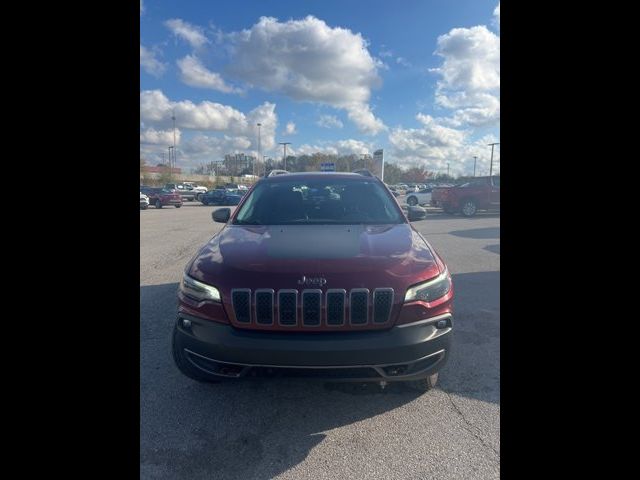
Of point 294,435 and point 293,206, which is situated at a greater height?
point 293,206

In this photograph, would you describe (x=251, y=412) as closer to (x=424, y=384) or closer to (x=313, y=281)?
(x=313, y=281)

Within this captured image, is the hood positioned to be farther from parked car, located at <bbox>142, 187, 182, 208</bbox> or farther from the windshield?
parked car, located at <bbox>142, 187, 182, 208</bbox>

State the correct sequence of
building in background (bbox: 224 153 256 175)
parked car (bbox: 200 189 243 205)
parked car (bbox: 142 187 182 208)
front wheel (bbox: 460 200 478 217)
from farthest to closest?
building in background (bbox: 224 153 256 175)
parked car (bbox: 200 189 243 205)
parked car (bbox: 142 187 182 208)
front wheel (bbox: 460 200 478 217)

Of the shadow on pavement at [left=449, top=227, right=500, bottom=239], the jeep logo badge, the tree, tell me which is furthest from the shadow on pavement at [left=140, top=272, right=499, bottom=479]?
the tree

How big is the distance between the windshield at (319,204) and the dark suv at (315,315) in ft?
3.18

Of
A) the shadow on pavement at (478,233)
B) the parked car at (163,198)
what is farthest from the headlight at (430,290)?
the parked car at (163,198)

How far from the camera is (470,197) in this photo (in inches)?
695

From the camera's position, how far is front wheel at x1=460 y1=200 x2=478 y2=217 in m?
17.7

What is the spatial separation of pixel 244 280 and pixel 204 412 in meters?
1.08
